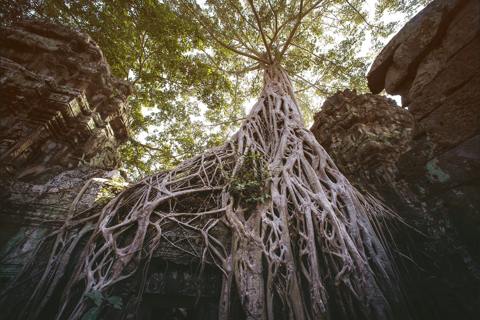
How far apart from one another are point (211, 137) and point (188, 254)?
4541 mm

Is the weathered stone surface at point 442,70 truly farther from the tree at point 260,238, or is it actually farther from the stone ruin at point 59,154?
the stone ruin at point 59,154

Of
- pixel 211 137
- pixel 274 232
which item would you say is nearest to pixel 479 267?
pixel 274 232

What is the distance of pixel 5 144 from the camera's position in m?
2.09

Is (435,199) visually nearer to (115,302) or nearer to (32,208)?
(115,302)

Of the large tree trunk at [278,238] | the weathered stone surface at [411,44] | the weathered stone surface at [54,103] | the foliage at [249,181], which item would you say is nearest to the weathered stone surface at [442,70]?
the weathered stone surface at [411,44]

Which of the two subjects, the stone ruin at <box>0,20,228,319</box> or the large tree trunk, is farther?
the stone ruin at <box>0,20,228,319</box>

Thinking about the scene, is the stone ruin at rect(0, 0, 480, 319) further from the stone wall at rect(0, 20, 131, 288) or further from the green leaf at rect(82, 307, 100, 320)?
the green leaf at rect(82, 307, 100, 320)

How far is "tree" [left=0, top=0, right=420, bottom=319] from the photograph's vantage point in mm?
1603

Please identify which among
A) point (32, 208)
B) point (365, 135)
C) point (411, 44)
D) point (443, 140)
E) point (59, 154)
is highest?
point (365, 135)

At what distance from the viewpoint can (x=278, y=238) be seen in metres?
1.94

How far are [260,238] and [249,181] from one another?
2.15ft

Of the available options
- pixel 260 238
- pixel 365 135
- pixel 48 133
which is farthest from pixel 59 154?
pixel 365 135

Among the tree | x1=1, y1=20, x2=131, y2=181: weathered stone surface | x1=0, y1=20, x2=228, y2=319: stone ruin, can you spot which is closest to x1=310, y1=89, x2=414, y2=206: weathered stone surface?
the tree

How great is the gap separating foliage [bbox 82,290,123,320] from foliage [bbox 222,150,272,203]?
4.70 feet
